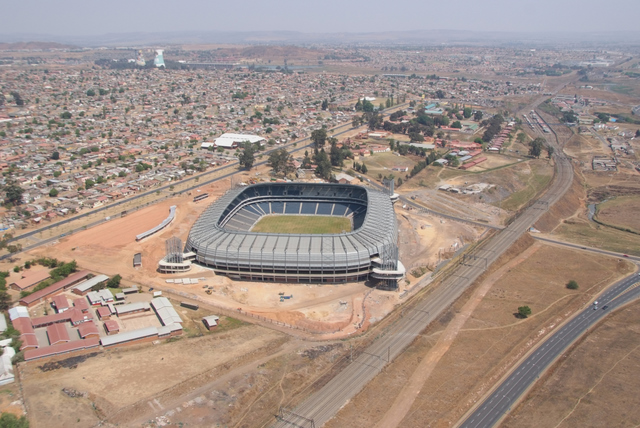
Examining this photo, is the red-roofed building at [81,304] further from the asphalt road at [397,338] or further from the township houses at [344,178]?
the township houses at [344,178]

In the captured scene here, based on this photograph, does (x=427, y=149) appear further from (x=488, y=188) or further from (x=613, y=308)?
(x=613, y=308)

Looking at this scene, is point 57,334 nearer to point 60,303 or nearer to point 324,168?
point 60,303

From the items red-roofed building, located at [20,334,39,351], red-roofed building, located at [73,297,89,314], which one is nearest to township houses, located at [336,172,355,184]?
red-roofed building, located at [73,297,89,314]

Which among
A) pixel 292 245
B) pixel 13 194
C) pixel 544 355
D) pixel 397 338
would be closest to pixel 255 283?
pixel 292 245

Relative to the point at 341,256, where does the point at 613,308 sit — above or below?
below

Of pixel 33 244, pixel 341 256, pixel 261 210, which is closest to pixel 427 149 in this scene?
pixel 261 210

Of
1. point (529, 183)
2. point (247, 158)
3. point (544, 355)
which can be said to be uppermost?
point (247, 158)

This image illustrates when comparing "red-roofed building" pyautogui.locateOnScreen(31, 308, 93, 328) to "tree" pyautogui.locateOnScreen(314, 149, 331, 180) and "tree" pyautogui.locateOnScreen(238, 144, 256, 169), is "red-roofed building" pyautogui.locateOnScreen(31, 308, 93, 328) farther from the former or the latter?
"tree" pyautogui.locateOnScreen(314, 149, 331, 180)

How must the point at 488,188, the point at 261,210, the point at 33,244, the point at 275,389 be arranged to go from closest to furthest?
the point at 275,389 → the point at 33,244 → the point at 261,210 → the point at 488,188

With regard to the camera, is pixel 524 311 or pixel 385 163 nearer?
pixel 524 311
